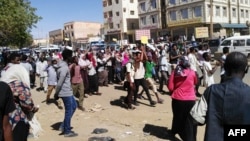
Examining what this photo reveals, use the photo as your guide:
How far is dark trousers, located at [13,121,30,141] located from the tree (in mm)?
21715

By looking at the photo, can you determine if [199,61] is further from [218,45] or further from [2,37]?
[2,37]

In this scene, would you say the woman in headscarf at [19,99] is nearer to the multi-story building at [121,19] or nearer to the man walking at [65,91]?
the man walking at [65,91]

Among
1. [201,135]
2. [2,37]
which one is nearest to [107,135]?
[201,135]

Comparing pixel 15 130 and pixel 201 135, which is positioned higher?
pixel 15 130

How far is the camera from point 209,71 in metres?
10.5

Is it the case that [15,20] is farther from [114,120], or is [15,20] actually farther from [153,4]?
[153,4]

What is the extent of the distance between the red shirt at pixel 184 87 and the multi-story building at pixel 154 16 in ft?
172

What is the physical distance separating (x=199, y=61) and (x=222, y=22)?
44.0m

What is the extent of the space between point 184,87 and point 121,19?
64.2 m

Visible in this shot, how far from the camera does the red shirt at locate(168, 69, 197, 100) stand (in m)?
6.77

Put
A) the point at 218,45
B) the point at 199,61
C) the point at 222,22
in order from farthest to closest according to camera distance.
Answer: the point at 222,22 → the point at 218,45 → the point at 199,61

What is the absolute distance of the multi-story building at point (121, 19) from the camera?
70.0 metres

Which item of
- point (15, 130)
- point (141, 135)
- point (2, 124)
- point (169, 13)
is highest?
point (169, 13)

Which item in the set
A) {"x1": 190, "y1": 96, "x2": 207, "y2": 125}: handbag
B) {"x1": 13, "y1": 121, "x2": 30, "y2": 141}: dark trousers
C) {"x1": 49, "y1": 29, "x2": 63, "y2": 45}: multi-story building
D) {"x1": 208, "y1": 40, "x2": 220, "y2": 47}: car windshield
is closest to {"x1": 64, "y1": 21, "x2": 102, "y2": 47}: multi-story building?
{"x1": 49, "y1": 29, "x2": 63, "y2": 45}: multi-story building
